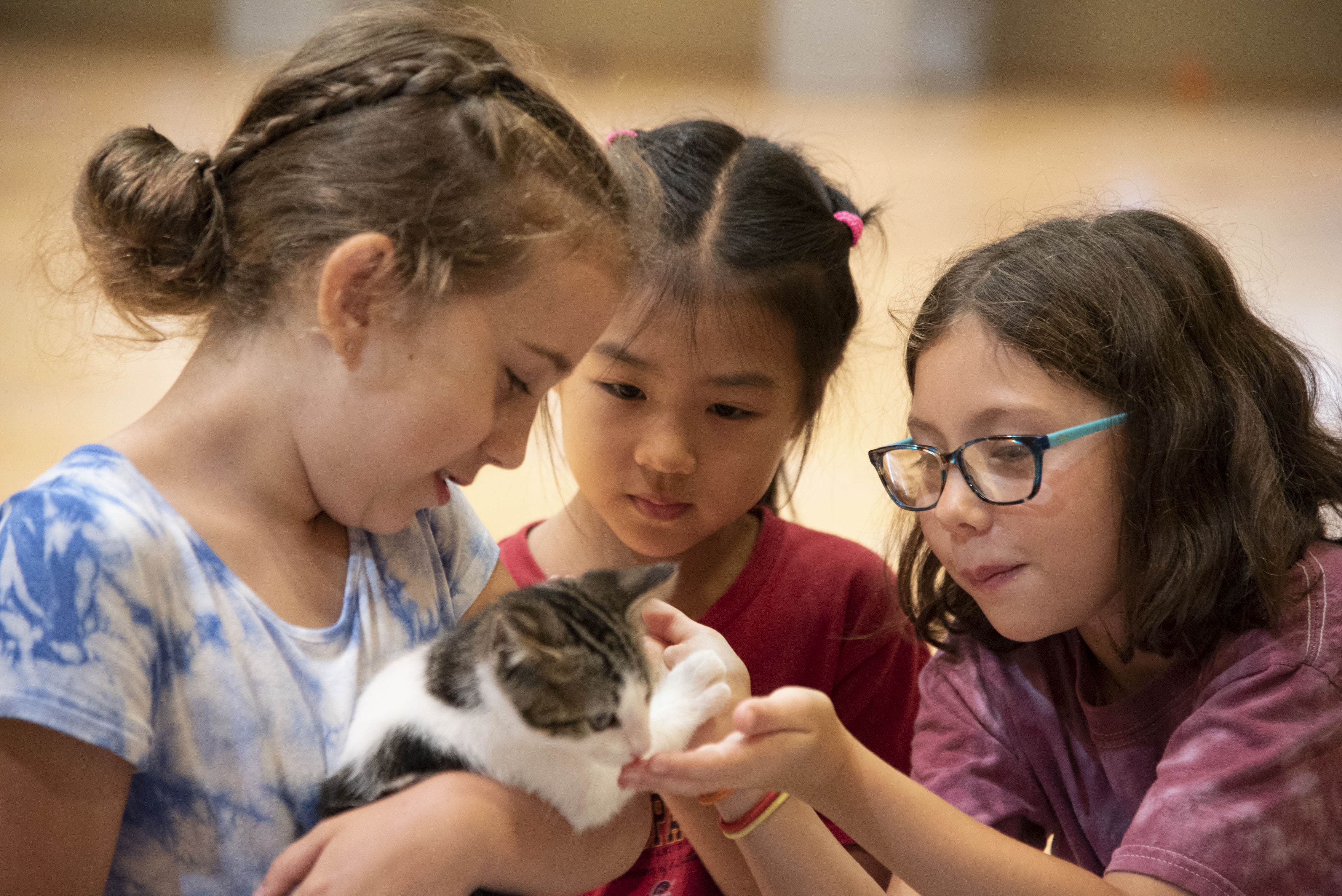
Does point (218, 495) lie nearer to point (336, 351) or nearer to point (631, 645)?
point (336, 351)

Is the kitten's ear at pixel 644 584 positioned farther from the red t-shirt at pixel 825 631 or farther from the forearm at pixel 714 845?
the red t-shirt at pixel 825 631

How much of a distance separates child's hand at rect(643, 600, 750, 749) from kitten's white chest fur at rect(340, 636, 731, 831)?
124mm

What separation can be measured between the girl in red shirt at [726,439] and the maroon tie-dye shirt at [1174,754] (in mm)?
226

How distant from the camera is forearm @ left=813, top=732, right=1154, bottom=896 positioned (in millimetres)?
1057

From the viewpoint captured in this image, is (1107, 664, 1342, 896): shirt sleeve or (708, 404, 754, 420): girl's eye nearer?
(1107, 664, 1342, 896): shirt sleeve

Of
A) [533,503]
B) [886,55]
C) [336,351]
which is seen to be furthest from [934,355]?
[886,55]

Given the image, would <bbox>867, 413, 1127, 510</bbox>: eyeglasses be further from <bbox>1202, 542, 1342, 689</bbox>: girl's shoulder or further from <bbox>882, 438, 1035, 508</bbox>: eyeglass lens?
<bbox>1202, 542, 1342, 689</bbox>: girl's shoulder

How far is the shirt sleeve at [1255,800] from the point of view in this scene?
1056 mm

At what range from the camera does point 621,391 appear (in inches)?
57.9

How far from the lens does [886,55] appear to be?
310 inches

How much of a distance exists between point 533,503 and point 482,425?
5.63 ft

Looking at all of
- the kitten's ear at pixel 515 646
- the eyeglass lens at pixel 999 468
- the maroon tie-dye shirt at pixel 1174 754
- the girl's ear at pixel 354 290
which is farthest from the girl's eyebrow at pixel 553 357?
the maroon tie-dye shirt at pixel 1174 754

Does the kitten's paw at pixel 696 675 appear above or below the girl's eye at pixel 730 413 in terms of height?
below

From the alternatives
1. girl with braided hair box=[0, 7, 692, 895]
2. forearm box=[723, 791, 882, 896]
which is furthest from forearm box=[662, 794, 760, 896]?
girl with braided hair box=[0, 7, 692, 895]
